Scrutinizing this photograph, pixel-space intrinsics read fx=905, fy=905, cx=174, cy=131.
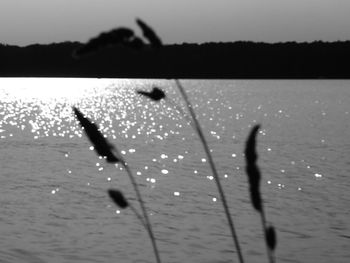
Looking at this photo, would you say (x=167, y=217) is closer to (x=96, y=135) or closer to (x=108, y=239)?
(x=108, y=239)

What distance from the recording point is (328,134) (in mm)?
80625

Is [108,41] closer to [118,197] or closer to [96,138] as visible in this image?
[96,138]

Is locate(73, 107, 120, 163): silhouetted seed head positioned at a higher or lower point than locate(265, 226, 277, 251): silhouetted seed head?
higher

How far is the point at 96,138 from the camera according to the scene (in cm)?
346

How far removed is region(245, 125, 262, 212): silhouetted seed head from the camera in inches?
125

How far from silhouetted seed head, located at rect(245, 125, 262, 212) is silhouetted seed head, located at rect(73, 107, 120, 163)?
537mm

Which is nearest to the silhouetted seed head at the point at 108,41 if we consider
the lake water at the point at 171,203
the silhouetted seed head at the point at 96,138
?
the silhouetted seed head at the point at 96,138

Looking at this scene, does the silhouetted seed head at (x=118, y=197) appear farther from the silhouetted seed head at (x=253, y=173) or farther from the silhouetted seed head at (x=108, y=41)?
the silhouetted seed head at (x=108, y=41)

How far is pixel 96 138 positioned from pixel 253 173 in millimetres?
629

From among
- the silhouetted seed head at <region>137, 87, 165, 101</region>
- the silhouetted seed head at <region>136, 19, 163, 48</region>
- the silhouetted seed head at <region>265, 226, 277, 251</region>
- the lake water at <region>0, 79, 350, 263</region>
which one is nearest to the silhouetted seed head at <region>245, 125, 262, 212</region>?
the silhouetted seed head at <region>265, 226, 277, 251</region>

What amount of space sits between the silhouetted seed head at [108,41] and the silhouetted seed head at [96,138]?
314 millimetres

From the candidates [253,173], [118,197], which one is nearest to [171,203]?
[118,197]

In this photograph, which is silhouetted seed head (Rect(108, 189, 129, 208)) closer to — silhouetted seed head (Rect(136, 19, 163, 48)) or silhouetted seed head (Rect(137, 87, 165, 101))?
silhouetted seed head (Rect(137, 87, 165, 101))

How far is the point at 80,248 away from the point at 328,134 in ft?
190
